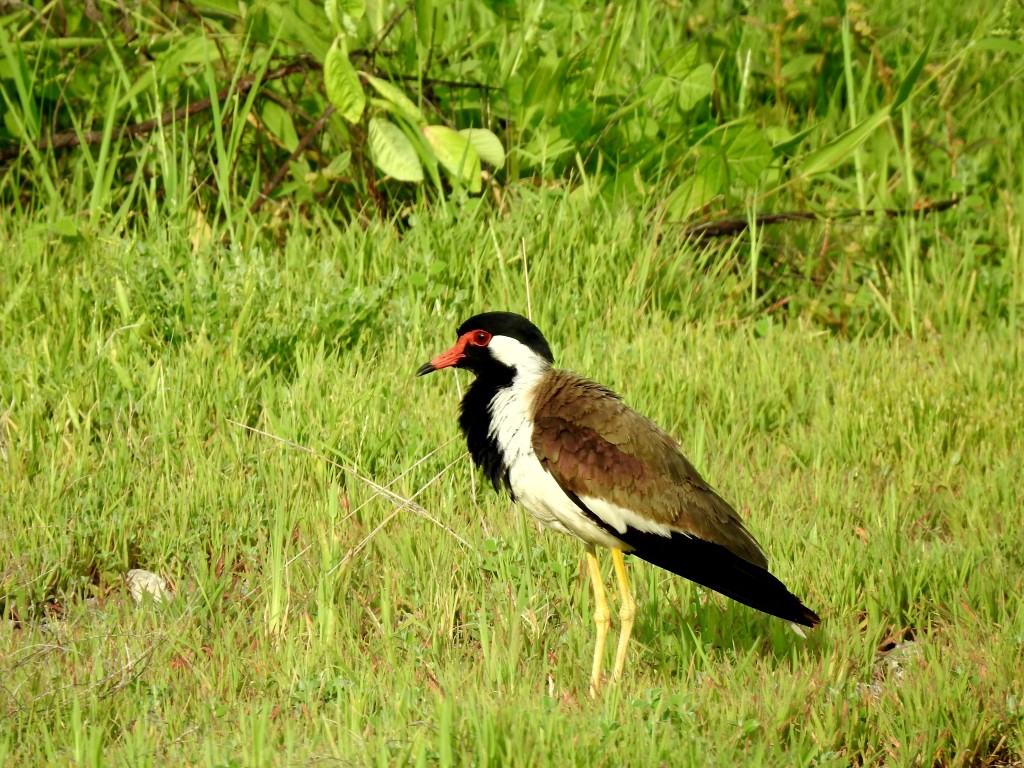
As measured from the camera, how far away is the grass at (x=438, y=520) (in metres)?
3.51

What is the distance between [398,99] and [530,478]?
2.70 metres

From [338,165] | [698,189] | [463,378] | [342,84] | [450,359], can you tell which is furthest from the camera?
[698,189]

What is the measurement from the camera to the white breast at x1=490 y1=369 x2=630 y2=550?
393cm

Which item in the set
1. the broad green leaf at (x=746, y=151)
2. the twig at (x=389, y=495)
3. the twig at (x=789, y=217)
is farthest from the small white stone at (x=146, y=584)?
the broad green leaf at (x=746, y=151)

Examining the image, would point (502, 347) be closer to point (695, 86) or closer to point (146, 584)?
point (146, 584)

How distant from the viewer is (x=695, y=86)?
260 inches

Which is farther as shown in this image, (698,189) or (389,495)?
(698,189)

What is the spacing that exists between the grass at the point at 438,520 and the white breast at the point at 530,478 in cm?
35

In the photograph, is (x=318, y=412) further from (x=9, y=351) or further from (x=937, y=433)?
(x=937, y=433)

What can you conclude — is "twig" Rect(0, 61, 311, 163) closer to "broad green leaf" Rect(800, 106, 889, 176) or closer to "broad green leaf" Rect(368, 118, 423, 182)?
"broad green leaf" Rect(368, 118, 423, 182)

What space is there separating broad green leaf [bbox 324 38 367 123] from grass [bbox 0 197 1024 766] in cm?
58

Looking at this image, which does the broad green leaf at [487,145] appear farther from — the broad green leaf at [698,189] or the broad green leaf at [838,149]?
the broad green leaf at [838,149]

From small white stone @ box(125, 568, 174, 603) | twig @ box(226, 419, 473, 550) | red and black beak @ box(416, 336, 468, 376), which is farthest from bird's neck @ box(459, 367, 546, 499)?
small white stone @ box(125, 568, 174, 603)

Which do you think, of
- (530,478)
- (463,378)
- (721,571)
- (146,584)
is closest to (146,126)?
(463,378)
